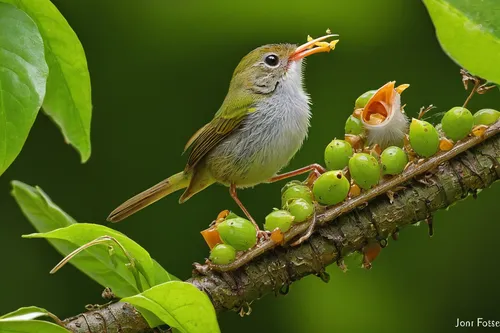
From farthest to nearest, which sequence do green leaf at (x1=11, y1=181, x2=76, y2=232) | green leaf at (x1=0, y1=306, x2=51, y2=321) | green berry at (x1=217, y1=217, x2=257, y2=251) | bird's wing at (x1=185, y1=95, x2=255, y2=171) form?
1. bird's wing at (x1=185, y1=95, x2=255, y2=171)
2. green leaf at (x1=11, y1=181, x2=76, y2=232)
3. green berry at (x1=217, y1=217, x2=257, y2=251)
4. green leaf at (x1=0, y1=306, x2=51, y2=321)

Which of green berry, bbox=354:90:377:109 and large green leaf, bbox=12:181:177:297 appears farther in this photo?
green berry, bbox=354:90:377:109

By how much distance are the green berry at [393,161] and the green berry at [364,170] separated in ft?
0.06

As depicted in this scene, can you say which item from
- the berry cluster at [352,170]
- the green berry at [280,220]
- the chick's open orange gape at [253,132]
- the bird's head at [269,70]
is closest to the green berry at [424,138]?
the berry cluster at [352,170]

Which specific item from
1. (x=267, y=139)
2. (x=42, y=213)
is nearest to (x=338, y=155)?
(x=42, y=213)

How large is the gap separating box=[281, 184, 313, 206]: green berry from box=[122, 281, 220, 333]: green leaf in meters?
0.33

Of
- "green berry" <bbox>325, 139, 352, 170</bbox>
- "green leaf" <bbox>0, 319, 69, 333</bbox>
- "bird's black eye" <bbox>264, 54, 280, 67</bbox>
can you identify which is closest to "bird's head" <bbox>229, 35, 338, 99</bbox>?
"bird's black eye" <bbox>264, 54, 280, 67</bbox>

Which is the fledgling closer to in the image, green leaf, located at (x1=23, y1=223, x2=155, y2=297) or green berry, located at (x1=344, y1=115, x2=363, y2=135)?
green berry, located at (x1=344, y1=115, x2=363, y2=135)

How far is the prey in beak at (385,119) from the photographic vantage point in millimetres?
1548

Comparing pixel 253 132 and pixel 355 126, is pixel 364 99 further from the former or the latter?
pixel 253 132

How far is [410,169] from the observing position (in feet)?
4.80

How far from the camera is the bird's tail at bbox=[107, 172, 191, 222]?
2576mm

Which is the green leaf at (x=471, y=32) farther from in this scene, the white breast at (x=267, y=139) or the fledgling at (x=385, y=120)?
the white breast at (x=267, y=139)

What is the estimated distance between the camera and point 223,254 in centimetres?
142

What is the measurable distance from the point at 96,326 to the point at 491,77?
738 millimetres
